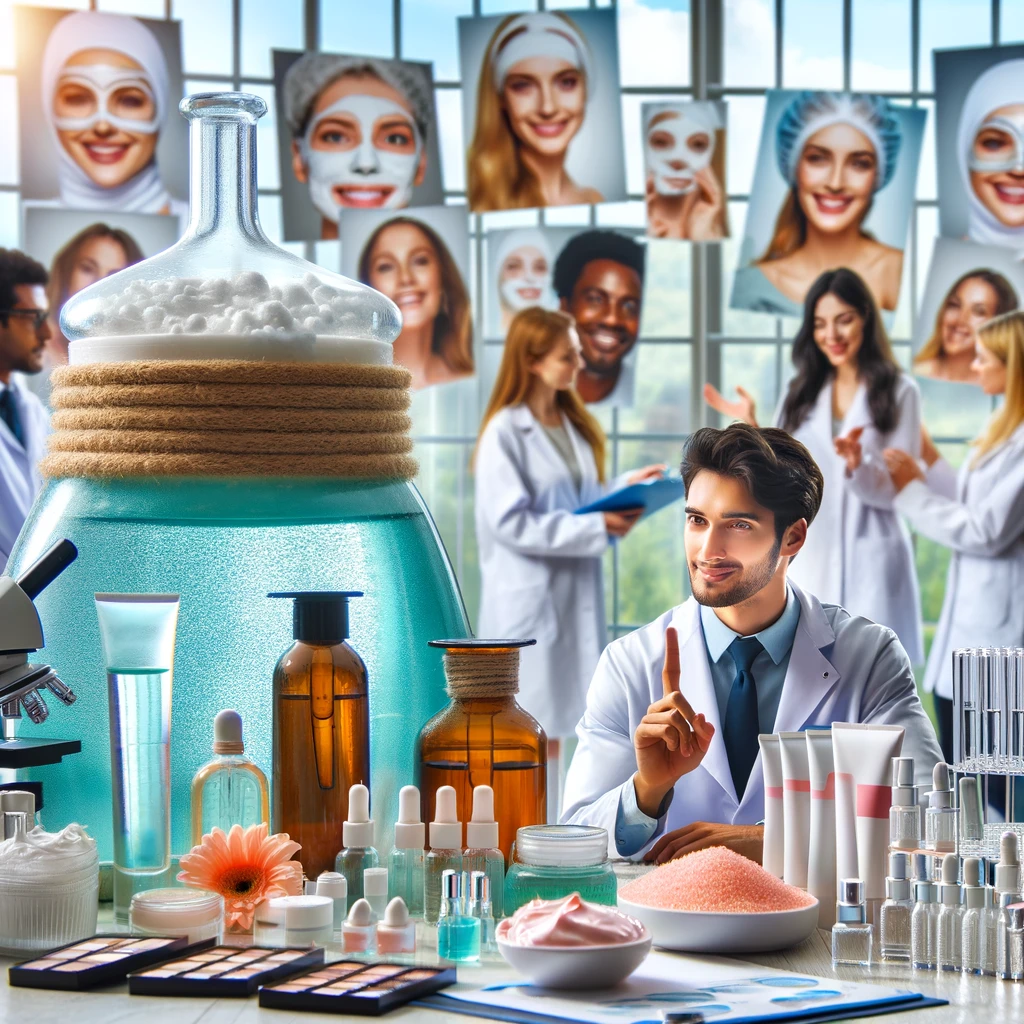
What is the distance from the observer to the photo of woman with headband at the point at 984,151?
4.41 metres

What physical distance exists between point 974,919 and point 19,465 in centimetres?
327

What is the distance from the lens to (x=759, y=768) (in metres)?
1.64

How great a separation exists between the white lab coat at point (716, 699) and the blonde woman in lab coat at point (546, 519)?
92.7 inches

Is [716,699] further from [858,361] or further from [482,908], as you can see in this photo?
[858,361]

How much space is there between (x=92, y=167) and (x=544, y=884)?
12.0 ft

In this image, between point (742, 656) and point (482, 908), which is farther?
point (742, 656)

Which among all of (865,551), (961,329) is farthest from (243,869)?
(961,329)

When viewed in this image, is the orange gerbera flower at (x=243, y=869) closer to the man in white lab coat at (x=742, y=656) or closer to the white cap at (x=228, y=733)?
the white cap at (x=228, y=733)

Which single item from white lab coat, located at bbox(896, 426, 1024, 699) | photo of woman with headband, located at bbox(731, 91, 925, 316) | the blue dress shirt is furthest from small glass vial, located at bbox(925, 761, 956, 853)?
photo of woman with headband, located at bbox(731, 91, 925, 316)

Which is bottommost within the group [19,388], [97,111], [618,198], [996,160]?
[19,388]

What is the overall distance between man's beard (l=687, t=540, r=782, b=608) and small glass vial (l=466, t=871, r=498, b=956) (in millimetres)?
782

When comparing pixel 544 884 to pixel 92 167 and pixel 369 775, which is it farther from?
pixel 92 167

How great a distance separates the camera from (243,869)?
1032 mm

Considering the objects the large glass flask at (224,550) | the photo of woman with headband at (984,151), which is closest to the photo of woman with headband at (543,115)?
the photo of woman with headband at (984,151)
